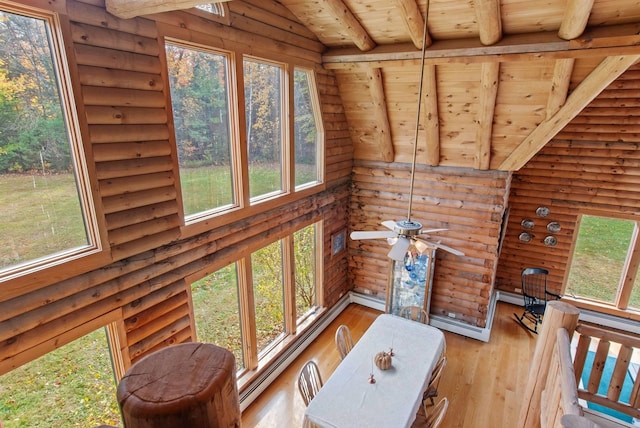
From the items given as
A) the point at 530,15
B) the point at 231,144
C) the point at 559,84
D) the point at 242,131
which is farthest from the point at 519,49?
the point at 231,144

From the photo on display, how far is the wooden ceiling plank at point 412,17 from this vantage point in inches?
130

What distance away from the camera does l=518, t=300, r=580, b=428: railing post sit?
2480mm

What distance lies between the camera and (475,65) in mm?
3990

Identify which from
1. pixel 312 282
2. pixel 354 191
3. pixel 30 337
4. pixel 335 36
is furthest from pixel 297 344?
pixel 335 36

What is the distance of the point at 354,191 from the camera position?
6316 millimetres

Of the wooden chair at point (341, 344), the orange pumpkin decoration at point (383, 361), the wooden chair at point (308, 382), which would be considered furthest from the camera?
the wooden chair at point (341, 344)

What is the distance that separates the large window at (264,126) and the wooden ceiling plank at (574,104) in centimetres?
315

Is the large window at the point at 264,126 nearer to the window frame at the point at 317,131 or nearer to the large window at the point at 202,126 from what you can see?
the window frame at the point at 317,131

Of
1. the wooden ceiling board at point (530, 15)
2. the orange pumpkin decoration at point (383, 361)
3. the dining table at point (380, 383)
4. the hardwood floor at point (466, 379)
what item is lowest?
the hardwood floor at point (466, 379)

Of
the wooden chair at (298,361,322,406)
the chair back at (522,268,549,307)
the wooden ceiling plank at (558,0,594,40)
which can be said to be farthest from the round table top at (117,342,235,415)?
the chair back at (522,268,549,307)

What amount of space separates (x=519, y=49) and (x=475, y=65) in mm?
537

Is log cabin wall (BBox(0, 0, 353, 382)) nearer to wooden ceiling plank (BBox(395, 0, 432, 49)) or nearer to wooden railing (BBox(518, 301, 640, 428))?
wooden ceiling plank (BBox(395, 0, 432, 49))

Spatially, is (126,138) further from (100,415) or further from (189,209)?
(100,415)

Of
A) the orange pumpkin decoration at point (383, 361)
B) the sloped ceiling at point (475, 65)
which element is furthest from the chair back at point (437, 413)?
the sloped ceiling at point (475, 65)
